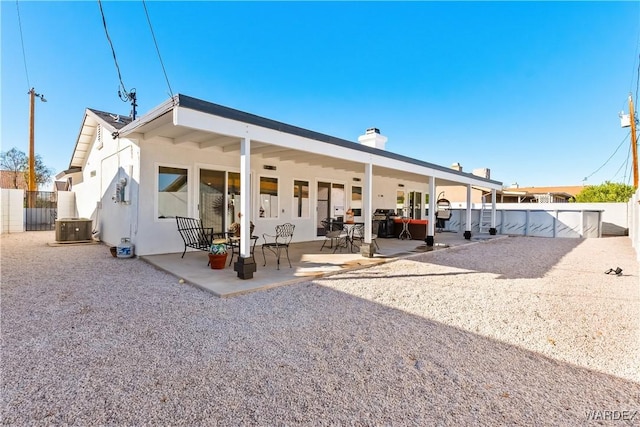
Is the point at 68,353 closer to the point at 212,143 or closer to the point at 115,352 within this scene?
the point at 115,352

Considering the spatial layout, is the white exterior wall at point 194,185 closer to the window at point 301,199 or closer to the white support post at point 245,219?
the window at point 301,199

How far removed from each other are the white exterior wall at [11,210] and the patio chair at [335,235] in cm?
1169

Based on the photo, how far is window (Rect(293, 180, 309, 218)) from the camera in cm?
925

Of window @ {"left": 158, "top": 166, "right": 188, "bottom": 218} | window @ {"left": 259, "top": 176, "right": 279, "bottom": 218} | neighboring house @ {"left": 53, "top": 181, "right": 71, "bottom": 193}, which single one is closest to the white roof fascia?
window @ {"left": 259, "top": 176, "right": 279, "bottom": 218}

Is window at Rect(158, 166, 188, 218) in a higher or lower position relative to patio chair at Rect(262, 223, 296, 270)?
higher

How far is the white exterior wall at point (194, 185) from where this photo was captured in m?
6.47

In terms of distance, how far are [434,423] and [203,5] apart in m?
9.07

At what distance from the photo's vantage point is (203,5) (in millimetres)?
7266

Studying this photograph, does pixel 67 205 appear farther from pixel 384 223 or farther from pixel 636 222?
pixel 636 222

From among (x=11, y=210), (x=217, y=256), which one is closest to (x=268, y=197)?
(x=217, y=256)

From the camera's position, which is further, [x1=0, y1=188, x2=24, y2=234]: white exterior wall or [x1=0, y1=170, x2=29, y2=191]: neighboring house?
[x1=0, y1=170, x2=29, y2=191]: neighboring house

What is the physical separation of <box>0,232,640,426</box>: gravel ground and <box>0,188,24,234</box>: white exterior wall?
29.8 feet

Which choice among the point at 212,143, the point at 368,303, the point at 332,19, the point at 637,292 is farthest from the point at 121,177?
the point at 637,292

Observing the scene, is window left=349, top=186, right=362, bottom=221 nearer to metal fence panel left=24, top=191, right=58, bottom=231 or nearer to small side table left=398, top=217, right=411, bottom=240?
small side table left=398, top=217, right=411, bottom=240
